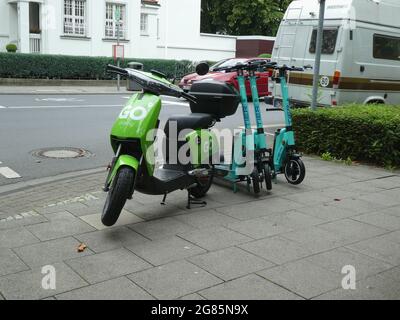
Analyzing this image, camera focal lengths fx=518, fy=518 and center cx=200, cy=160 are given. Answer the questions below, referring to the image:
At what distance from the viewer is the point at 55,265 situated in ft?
12.9

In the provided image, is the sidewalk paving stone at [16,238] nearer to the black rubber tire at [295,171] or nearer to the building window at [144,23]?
the black rubber tire at [295,171]

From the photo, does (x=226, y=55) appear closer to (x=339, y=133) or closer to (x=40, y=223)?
(x=339, y=133)

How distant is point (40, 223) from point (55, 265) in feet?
3.54

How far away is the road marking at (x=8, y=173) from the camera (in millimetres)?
7123

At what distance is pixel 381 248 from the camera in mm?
→ 4516

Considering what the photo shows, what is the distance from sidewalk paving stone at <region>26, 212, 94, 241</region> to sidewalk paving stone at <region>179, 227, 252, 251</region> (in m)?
0.96

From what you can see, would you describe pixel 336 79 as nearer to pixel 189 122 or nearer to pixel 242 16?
pixel 189 122

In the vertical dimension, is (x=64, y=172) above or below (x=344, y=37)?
below

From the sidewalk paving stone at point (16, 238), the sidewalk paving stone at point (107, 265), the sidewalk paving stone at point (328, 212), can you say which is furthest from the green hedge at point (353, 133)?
the sidewalk paving stone at point (16, 238)

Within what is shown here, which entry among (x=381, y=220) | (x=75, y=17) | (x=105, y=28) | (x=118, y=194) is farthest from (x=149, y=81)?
(x=105, y=28)

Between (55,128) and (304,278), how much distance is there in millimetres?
8462

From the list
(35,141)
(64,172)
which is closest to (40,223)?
(64,172)

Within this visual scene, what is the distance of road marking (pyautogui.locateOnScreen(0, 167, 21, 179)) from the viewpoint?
7.12 metres

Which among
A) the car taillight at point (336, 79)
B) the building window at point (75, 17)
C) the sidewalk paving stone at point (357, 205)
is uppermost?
the building window at point (75, 17)
